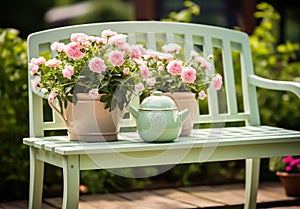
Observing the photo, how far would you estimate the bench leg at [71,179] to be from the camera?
312cm

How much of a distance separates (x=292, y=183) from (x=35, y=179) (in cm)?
150

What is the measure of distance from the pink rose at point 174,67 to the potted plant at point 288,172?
1.26m

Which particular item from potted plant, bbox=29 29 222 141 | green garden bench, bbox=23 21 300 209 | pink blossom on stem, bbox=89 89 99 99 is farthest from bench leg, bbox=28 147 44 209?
pink blossom on stem, bbox=89 89 99 99

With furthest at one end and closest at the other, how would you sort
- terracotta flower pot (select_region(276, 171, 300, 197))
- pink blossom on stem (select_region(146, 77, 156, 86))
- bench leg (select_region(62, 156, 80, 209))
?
terracotta flower pot (select_region(276, 171, 300, 197)), pink blossom on stem (select_region(146, 77, 156, 86)), bench leg (select_region(62, 156, 80, 209))

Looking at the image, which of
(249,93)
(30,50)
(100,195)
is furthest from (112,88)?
(100,195)

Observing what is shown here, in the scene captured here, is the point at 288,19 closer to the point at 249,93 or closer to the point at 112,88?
the point at 249,93

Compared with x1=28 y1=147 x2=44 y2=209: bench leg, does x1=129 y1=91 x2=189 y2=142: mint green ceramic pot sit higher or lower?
higher

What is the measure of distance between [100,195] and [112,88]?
1.35 metres

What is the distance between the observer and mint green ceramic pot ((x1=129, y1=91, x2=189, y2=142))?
128 inches

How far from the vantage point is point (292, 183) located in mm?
4406

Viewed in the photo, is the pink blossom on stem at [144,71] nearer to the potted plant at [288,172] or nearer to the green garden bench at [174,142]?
the green garden bench at [174,142]

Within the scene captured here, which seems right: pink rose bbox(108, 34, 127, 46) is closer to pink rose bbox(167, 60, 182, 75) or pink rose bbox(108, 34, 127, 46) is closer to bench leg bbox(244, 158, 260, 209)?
pink rose bbox(167, 60, 182, 75)

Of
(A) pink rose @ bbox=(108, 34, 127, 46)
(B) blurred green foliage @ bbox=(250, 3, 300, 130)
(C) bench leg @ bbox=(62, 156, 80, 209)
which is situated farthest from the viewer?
(B) blurred green foliage @ bbox=(250, 3, 300, 130)

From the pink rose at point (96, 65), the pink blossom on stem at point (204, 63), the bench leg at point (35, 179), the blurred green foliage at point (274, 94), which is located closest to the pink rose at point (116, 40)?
the pink rose at point (96, 65)
